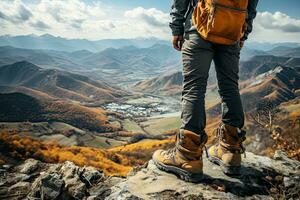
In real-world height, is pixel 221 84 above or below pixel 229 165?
above

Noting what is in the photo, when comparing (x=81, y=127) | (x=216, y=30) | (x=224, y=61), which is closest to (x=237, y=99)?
(x=224, y=61)

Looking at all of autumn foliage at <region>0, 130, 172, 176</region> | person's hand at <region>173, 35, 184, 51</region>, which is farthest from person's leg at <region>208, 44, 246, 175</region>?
autumn foliage at <region>0, 130, 172, 176</region>

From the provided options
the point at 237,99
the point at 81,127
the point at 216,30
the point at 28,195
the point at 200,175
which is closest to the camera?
the point at 216,30

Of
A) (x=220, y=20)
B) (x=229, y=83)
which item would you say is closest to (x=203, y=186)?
(x=229, y=83)

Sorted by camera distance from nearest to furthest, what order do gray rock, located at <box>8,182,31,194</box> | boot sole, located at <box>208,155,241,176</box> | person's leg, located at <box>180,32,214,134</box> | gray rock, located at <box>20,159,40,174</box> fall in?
person's leg, located at <box>180,32,214,134</box>
boot sole, located at <box>208,155,241,176</box>
gray rock, located at <box>8,182,31,194</box>
gray rock, located at <box>20,159,40,174</box>

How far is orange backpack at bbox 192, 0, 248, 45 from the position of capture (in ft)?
13.0

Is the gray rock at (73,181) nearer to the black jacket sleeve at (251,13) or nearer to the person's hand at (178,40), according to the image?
the person's hand at (178,40)

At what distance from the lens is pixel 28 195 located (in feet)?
16.9

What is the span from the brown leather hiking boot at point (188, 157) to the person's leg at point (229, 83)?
650 millimetres

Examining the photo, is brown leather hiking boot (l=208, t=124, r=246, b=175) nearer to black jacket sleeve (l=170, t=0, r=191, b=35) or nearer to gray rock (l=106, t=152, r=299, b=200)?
gray rock (l=106, t=152, r=299, b=200)

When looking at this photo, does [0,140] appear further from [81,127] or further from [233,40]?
[81,127]

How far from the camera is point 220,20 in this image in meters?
3.99

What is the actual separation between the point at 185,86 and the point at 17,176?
4.43 meters

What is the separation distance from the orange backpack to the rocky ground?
2.17 meters
